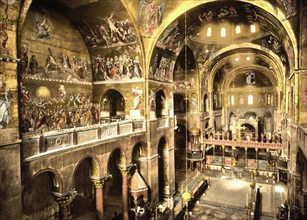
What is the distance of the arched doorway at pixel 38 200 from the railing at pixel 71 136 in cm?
346

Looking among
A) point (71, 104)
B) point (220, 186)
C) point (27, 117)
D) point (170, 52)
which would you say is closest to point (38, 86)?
point (27, 117)

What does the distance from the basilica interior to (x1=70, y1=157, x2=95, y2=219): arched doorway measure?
90mm

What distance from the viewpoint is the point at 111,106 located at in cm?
1791

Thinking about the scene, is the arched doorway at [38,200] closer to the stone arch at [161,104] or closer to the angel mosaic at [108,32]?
the angel mosaic at [108,32]

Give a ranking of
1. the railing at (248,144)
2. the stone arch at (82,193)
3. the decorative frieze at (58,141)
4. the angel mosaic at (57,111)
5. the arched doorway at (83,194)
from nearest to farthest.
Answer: the decorative frieze at (58,141), the angel mosaic at (57,111), the arched doorway at (83,194), the stone arch at (82,193), the railing at (248,144)

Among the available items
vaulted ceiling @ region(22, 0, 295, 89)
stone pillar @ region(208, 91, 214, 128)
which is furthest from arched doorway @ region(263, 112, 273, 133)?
vaulted ceiling @ region(22, 0, 295, 89)

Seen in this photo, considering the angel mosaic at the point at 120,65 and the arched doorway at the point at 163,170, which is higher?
the angel mosaic at the point at 120,65

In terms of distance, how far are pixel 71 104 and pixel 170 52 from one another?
7.95 meters

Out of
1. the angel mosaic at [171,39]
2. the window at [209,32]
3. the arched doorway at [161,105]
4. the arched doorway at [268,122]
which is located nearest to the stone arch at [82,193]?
the arched doorway at [161,105]

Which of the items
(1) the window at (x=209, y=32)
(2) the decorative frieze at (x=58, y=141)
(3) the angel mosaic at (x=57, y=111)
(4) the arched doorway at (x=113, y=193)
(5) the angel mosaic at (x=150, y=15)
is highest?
(1) the window at (x=209, y=32)

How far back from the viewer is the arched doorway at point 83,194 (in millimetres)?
14743

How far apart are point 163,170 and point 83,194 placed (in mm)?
6069

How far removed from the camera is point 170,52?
16953 mm

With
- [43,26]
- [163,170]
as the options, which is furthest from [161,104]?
[43,26]
